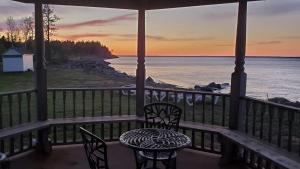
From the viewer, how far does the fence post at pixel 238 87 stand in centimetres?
454

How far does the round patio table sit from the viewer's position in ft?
10.6

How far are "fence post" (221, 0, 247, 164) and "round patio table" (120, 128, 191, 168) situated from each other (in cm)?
129

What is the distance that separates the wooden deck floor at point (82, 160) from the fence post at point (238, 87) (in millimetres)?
245

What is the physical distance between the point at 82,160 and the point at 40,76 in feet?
4.90

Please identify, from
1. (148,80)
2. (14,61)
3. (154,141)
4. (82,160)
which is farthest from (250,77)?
(154,141)

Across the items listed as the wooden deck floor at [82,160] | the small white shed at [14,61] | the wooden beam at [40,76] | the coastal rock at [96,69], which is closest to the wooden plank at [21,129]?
the wooden beam at [40,76]

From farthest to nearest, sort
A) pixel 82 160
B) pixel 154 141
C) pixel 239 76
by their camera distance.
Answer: pixel 82 160 < pixel 239 76 < pixel 154 141

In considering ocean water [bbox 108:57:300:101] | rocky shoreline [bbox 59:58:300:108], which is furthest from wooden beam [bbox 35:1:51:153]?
ocean water [bbox 108:57:300:101]

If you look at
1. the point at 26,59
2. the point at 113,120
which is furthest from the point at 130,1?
the point at 26,59

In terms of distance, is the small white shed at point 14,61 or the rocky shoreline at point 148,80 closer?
the rocky shoreline at point 148,80

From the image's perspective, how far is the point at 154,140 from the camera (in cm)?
354

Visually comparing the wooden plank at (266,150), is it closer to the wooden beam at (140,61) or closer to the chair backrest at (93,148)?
the wooden beam at (140,61)

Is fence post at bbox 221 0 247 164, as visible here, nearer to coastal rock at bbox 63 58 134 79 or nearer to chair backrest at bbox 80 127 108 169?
chair backrest at bbox 80 127 108 169

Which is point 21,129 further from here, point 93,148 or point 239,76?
point 239,76
